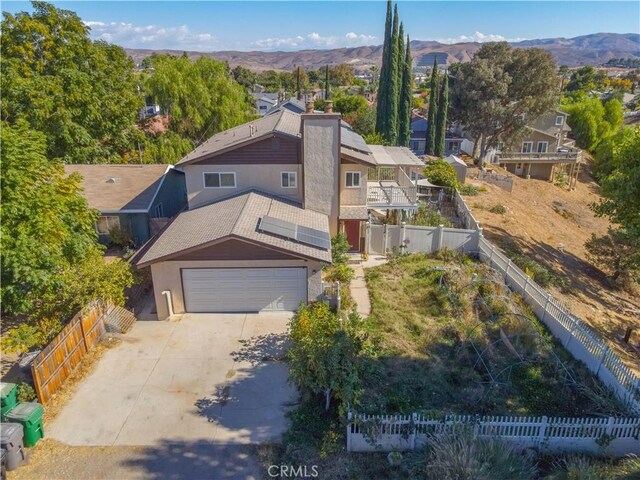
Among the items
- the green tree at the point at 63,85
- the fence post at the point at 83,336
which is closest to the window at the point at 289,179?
the fence post at the point at 83,336

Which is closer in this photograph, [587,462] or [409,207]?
[587,462]

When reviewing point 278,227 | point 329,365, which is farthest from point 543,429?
point 278,227

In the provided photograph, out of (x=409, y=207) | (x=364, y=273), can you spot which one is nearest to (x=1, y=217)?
(x=364, y=273)

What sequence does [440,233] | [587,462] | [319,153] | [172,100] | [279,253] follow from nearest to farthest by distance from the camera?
[587,462] < [279,253] < [319,153] < [440,233] < [172,100]

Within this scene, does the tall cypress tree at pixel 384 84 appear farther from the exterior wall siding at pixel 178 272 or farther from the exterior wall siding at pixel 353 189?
the exterior wall siding at pixel 178 272

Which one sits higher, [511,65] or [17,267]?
[511,65]

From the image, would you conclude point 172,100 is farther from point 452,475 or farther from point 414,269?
point 452,475
